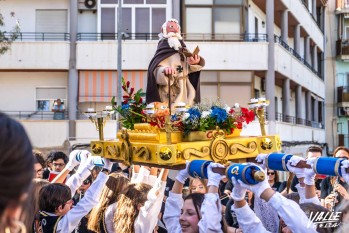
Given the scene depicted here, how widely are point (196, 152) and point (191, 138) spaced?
0.19 metres

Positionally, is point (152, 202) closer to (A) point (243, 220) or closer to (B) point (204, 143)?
(B) point (204, 143)

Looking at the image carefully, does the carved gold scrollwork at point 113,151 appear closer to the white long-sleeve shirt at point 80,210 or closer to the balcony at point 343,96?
the white long-sleeve shirt at point 80,210

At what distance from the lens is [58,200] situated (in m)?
4.57

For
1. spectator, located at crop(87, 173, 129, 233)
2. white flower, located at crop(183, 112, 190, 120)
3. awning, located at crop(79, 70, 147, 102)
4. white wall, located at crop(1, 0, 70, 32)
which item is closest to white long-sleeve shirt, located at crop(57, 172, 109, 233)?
spectator, located at crop(87, 173, 129, 233)

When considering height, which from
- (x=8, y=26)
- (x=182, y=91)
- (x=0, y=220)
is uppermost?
(x=8, y=26)

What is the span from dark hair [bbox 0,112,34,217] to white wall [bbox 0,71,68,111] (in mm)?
19861

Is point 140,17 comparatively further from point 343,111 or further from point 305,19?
point 343,111

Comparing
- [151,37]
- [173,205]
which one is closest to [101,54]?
[151,37]

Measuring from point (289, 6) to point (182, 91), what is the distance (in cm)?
1898

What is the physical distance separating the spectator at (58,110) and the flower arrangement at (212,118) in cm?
1609

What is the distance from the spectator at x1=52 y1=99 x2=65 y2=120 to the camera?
20.9 metres

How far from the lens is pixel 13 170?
1552 mm

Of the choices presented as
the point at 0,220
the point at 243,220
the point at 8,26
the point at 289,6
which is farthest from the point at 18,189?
the point at 289,6
